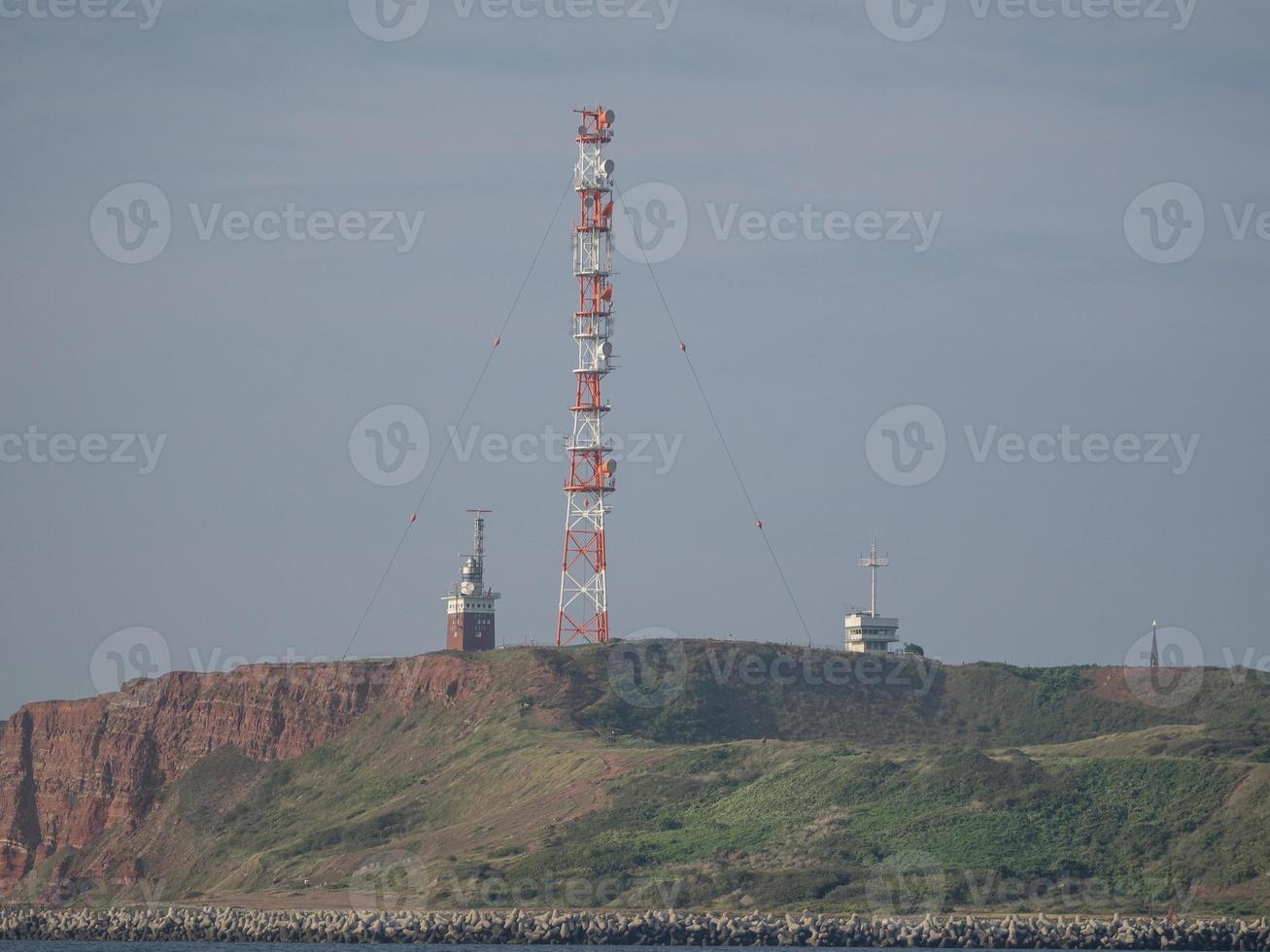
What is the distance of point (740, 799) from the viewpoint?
289 feet

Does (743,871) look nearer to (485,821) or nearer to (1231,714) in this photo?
(485,821)

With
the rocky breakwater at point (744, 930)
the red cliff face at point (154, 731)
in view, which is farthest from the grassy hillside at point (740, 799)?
the rocky breakwater at point (744, 930)

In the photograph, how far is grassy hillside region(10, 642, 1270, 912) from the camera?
7862 centimetres

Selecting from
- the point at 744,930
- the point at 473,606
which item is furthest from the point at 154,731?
the point at 744,930

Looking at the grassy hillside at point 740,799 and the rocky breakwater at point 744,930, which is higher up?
the grassy hillside at point 740,799

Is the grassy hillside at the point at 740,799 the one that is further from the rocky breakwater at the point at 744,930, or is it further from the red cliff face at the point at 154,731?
the rocky breakwater at the point at 744,930

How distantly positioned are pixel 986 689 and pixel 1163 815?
29123 mm

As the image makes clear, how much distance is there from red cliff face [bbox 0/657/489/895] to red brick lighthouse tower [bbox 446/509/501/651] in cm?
355

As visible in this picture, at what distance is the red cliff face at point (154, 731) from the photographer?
4422 inches

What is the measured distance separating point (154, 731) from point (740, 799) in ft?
147

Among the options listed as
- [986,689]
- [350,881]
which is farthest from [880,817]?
[986,689]

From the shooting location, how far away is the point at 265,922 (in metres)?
77.6

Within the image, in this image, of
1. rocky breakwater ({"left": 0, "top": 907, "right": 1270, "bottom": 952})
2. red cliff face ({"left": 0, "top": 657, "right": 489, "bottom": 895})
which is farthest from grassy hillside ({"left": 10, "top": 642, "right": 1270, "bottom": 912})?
rocky breakwater ({"left": 0, "top": 907, "right": 1270, "bottom": 952})

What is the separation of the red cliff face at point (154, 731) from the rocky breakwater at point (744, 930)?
32.3 metres
